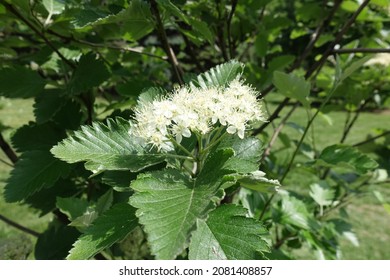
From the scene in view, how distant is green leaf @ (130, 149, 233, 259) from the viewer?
0.63 metres

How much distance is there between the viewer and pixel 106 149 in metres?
0.84

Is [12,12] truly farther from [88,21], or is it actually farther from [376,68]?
[376,68]

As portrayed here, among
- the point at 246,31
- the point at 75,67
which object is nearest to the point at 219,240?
the point at 75,67

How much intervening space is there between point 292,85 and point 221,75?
0.78 feet

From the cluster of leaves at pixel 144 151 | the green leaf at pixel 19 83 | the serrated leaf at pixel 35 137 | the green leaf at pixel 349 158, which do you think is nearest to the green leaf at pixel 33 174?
the cluster of leaves at pixel 144 151

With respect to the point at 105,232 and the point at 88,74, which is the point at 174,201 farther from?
the point at 88,74

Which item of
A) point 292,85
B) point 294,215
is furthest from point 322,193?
point 292,85

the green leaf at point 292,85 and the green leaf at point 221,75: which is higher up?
the green leaf at point 221,75

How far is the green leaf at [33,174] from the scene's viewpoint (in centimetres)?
110

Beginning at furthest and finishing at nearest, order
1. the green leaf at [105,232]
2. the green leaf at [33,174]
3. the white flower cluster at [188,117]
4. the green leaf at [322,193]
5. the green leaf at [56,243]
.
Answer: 1. the green leaf at [322,193]
2. the green leaf at [56,243]
3. the green leaf at [33,174]
4. the white flower cluster at [188,117]
5. the green leaf at [105,232]

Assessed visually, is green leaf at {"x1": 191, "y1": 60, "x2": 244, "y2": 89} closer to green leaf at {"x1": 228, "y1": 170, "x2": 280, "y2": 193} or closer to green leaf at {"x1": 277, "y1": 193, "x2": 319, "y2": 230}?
green leaf at {"x1": 228, "y1": 170, "x2": 280, "y2": 193}

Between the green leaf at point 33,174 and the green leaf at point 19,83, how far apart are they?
0.78 feet

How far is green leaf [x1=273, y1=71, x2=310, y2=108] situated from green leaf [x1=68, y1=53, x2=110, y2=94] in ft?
1.65

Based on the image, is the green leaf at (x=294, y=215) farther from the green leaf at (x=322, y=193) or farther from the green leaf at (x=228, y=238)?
the green leaf at (x=228, y=238)
